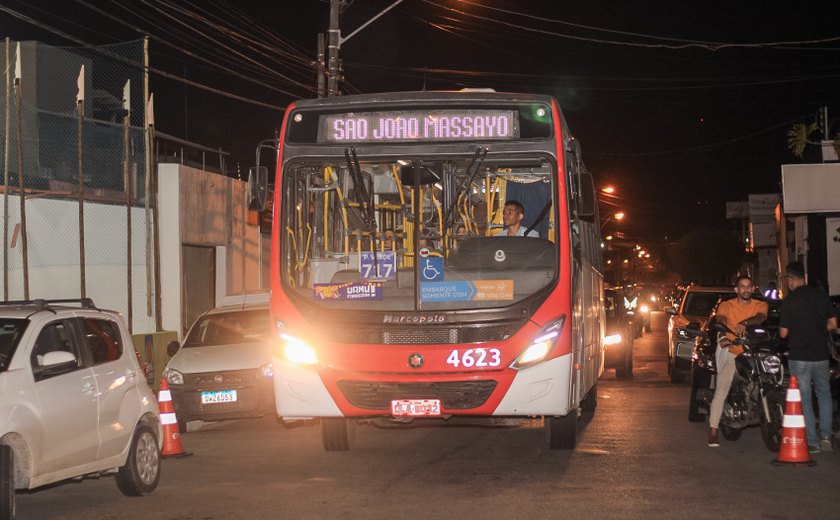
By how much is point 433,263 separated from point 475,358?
0.96 metres

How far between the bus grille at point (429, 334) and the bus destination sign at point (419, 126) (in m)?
1.75

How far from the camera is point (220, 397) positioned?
14.8m

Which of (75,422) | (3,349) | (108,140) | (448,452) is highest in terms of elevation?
(108,140)

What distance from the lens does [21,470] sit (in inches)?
321

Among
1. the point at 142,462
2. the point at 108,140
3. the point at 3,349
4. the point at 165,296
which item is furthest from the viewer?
the point at 165,296

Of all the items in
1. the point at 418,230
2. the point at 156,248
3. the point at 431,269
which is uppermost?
the point at 156,248

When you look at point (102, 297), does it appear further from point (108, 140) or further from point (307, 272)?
point (307, 272)

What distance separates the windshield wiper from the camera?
10.7 meters

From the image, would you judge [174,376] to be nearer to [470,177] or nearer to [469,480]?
[470,177]

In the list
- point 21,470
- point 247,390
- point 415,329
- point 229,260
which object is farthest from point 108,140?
point 21,470

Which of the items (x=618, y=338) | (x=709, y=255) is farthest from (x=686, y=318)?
(x=709, y=255)

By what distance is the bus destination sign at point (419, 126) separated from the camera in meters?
10.8

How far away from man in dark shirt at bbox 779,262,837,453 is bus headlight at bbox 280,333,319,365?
15.7 feet

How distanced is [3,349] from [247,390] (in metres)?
6.19
